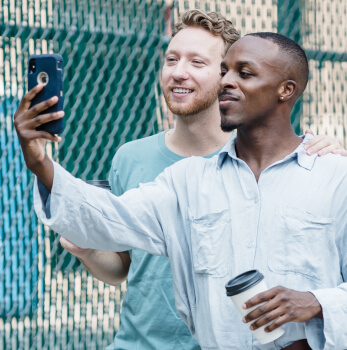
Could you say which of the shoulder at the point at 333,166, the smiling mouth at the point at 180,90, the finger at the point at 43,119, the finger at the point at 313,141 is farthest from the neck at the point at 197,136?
the finger at the point at 43,119

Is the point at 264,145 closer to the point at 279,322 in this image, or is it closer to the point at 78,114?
the point at 279,322

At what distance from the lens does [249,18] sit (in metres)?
5.41

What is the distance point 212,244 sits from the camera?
102 inches

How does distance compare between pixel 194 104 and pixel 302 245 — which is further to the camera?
pixel 194 104

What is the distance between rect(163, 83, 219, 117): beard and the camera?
3479mm

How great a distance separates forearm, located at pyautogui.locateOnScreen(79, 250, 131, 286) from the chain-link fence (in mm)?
1309

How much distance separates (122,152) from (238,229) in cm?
115

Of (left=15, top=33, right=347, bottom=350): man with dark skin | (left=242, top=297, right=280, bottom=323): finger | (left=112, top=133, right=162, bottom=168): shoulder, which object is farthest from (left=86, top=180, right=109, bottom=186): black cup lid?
(left=242, top=297, right=280, bottom=323): finger

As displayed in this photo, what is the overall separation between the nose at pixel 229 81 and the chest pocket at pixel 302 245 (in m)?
0.49

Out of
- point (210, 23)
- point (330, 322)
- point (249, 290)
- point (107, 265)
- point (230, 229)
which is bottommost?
point (107, 265)

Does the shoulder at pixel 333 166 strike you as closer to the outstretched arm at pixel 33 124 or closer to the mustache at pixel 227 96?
the mustache at pixel 227 96

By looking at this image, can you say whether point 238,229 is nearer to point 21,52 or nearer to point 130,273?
point 130,273

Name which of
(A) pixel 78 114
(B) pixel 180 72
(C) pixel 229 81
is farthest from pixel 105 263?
(A) pixel 78 114

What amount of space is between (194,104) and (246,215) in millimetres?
1024
